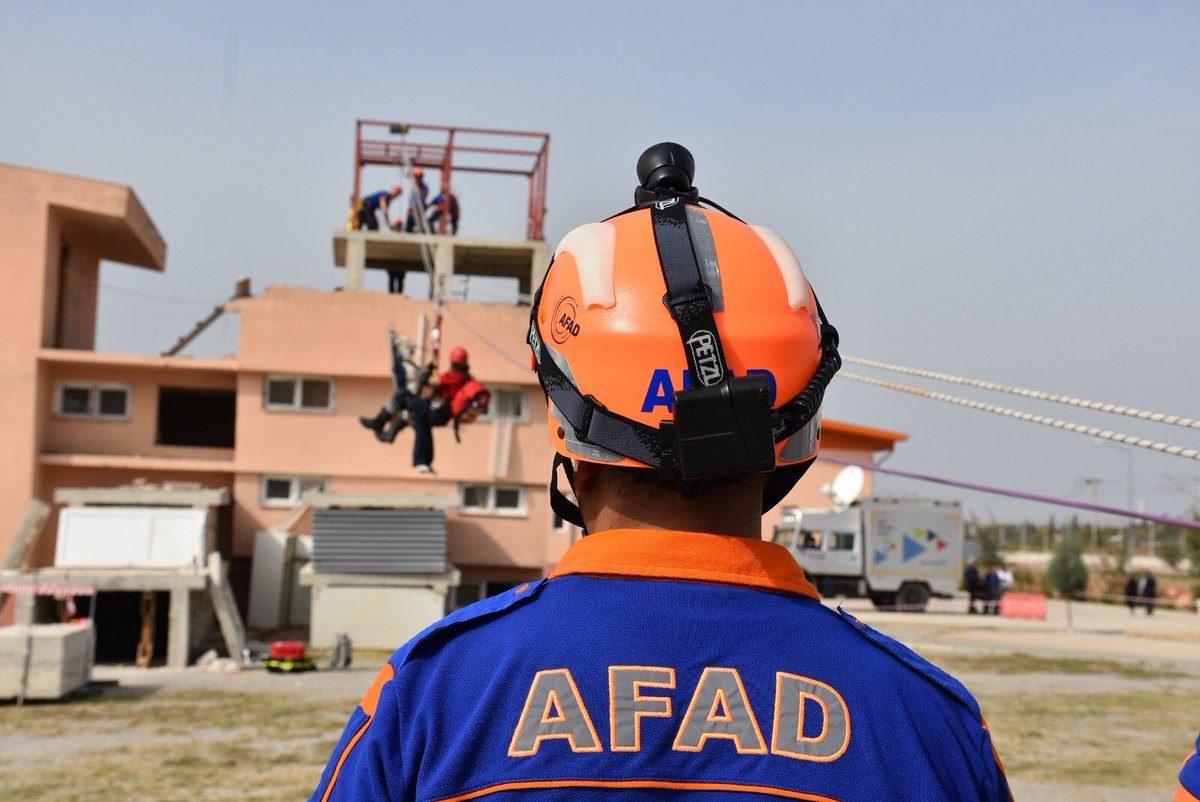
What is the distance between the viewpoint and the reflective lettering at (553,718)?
153 cm

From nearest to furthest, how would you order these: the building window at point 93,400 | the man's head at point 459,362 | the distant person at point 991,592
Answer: the man's head at point 459,362, the building window at point 93,400, the distant person at point 991,592

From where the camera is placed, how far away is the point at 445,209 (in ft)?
102

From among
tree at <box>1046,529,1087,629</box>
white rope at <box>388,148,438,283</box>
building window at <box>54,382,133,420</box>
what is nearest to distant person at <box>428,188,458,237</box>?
white rope at <box>388,148,438,283</box>

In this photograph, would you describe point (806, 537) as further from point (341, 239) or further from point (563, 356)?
point (563, 356)

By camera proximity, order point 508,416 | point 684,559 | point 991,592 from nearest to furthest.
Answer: point 684,559, point 508,416, point 991,592

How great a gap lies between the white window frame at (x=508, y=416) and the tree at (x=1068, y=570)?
80.2ft

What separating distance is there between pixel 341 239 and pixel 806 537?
14222 mm

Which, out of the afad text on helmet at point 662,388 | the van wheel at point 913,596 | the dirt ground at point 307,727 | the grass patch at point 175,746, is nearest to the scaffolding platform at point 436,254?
the dirt ground at point 307,727

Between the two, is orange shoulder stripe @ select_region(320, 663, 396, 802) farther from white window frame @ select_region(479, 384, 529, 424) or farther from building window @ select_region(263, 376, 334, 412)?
building window @ select_region(263, 376, 334, 412)

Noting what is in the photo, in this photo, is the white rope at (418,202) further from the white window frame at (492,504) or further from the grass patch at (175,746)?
the grass patch at (175,746)

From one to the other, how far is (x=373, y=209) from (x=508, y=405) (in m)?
6.23

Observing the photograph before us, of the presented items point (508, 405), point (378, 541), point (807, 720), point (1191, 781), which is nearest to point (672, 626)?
point (807, 720)

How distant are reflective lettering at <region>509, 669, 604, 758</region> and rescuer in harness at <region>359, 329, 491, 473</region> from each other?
Result: 14511 mm

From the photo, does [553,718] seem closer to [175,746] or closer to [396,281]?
[175,746]
